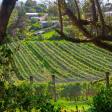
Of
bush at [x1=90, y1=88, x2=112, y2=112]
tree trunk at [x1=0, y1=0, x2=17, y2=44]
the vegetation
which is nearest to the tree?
the vegetation

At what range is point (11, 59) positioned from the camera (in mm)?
Result: 4160

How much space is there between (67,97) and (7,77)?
13265mm

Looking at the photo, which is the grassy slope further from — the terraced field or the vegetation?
the vegetation

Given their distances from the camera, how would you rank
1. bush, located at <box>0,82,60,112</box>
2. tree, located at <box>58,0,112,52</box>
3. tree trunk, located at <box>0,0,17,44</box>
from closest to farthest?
tree trunk, located at <box>0,0,17,44</box> < bush, located at <box>0,82,60,112</box> < tree, located at <box>58,0,112,52</box>

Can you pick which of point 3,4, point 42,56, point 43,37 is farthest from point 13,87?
point 43,37

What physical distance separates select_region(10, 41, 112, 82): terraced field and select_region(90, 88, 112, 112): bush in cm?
2128

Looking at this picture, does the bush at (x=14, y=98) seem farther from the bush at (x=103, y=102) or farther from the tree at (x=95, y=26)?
the bush at (x=103, y=102)

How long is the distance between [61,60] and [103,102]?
31.7 m

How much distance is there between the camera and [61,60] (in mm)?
39125

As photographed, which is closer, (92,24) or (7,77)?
(7,77)

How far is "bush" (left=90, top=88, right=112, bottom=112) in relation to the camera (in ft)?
24.5

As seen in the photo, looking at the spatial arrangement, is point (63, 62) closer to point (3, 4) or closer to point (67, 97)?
point (67, 97)

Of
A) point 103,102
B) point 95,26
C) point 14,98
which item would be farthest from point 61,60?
point 14,98

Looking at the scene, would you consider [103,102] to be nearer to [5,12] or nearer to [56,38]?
[56,38]
